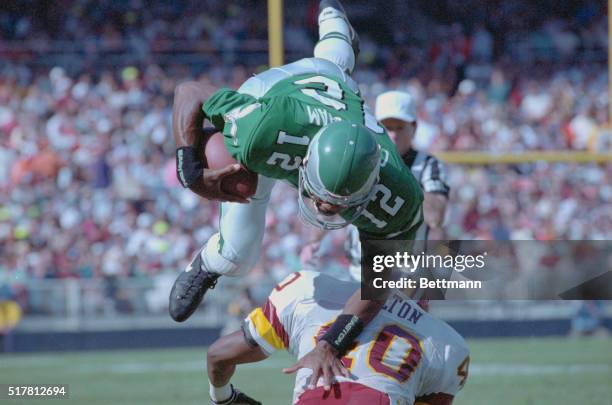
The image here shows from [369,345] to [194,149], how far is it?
1.12m

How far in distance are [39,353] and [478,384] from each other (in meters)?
5.04

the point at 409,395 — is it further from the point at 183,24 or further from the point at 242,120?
the point at 183,24

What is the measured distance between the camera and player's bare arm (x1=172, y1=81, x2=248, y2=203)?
4.05m

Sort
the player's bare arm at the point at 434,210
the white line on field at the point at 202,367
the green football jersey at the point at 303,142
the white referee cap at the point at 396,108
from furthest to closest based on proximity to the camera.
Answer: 1. the white line on field at the point at 202,367
2. the white referee cap at the point at 396,108
3. the player's bare arm at the point at 434,210
4. the green football jersey at the point at 303,142

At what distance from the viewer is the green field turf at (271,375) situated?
20.7ft

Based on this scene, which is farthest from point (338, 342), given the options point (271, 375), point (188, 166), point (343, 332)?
point (271, 375)

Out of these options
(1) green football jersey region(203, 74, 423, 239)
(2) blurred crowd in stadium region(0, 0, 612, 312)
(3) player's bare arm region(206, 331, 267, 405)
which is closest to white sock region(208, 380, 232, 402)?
(3) player's bare arm region(206, 331, 267, 405)

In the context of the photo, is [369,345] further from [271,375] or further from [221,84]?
[221,84]

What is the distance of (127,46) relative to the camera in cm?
1352

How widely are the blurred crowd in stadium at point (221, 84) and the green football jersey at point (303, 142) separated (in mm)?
5999

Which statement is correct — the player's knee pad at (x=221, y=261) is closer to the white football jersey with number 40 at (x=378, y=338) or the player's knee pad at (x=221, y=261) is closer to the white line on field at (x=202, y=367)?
the white football jersey with number 40 at (x=378, y=338)

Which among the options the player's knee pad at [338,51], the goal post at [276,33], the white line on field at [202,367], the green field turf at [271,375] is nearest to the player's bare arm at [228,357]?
the player's knee pad at [338,51]

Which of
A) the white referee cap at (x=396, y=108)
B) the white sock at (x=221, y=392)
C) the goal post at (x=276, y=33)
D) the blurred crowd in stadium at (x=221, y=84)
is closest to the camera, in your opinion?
the white sock at (x=221, y=392)

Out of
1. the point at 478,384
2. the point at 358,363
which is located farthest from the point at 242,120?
the point at 478,384
